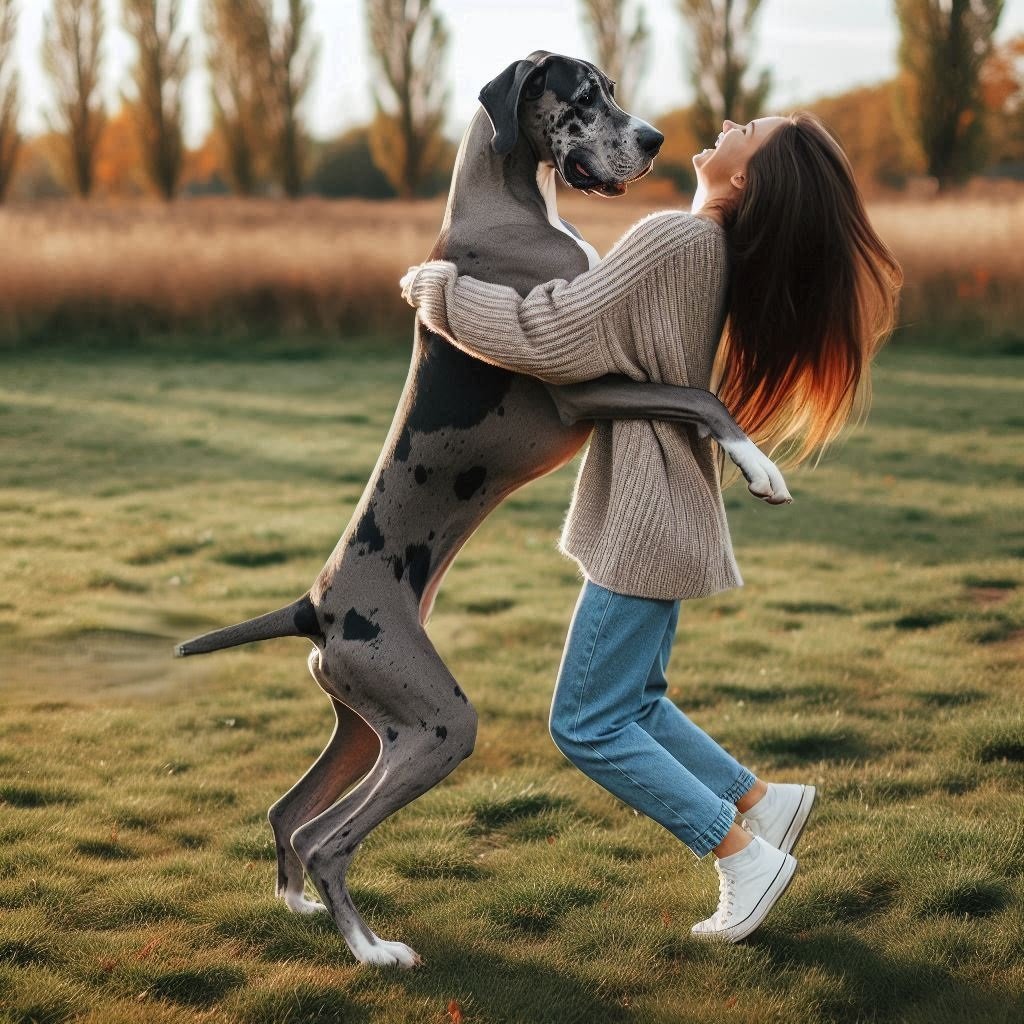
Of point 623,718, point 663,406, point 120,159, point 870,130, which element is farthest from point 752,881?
point 870,130

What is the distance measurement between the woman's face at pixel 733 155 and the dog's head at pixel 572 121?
15cm

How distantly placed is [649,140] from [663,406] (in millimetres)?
634

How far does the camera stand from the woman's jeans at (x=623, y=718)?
3.12 metres

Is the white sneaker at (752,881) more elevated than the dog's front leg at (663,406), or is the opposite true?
the dog's front leg at (663,406)

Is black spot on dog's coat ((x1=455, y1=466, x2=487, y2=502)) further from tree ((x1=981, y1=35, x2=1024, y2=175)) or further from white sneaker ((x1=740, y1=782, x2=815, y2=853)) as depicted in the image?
tree ((x1=981, y1=35, x2=1024, y2=175))

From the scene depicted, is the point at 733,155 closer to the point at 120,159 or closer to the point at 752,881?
the point at 752,881

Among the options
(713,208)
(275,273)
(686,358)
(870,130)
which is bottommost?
(275,273)

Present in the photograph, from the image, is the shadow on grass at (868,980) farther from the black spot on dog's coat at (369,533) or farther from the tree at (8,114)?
the tree at (8,114)

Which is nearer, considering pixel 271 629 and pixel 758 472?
pixel 758 472

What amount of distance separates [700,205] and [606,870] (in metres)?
1.99

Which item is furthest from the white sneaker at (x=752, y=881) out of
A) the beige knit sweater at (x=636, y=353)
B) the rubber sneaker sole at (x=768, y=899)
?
the beige knit sweater at (x=636, y=353)

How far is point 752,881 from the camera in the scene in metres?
3.27

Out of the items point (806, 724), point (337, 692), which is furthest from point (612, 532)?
point (806, 724)

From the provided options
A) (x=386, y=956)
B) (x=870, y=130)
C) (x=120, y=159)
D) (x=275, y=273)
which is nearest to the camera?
(x=386, y=956)
